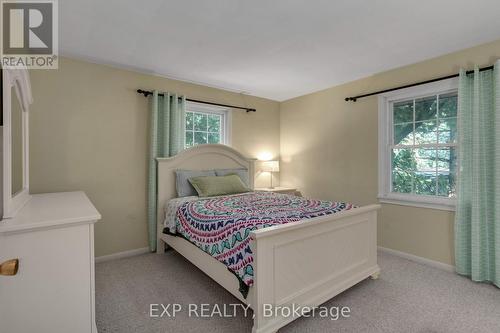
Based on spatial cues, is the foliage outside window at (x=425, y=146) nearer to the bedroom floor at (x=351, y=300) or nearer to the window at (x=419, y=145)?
the window at (x=419, y=145)

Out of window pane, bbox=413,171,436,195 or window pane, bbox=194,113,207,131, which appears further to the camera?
window pane, bbox=194,113,207,131

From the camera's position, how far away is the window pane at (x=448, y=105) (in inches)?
108

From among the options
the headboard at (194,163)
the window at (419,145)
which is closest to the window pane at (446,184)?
the window at (419,145)

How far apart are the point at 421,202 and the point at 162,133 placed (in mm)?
3296

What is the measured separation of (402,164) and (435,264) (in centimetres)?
120

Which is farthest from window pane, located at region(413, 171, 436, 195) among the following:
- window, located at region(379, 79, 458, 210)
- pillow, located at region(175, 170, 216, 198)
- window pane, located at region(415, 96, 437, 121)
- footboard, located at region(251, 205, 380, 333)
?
pillow, located at region(175, 170, 216, 198)

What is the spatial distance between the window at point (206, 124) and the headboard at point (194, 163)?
0.30 m

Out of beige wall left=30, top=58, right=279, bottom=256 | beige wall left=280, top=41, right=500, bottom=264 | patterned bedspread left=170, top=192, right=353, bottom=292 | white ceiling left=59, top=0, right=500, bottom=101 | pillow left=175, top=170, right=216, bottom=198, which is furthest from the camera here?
pillow left=175, top=170, right=216, bottom=198

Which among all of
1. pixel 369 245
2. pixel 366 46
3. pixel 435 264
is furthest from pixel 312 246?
pixel 366 46

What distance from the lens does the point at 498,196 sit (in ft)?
7.48

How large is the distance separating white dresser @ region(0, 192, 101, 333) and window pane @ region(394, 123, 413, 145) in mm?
3395

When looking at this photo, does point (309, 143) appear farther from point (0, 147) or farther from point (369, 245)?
point (0, 147)

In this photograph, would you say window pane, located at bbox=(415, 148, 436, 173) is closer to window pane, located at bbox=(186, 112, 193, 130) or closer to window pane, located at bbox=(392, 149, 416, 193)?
window pane, located at bbox=(392, 149, 416, 193)

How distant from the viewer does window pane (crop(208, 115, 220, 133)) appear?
3.96 m
